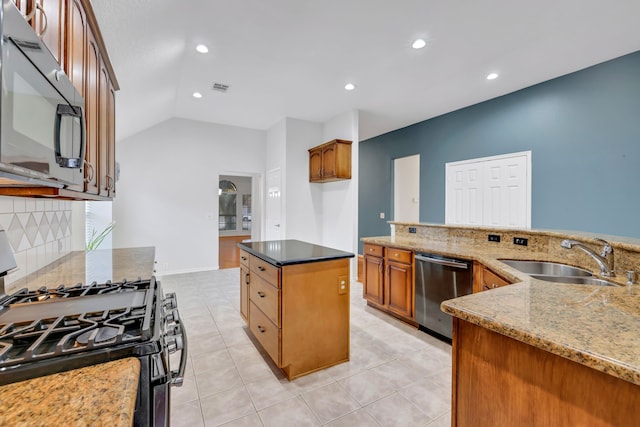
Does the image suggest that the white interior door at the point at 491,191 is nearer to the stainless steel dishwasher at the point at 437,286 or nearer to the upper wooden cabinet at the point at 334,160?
the upper wooden cabinet at the point at 334,160

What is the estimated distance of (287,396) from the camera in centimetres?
186

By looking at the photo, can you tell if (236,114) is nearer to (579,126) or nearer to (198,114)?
(198,114)

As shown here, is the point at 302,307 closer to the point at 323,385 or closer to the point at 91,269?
the point at 323,385

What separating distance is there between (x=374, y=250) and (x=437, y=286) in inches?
32.7

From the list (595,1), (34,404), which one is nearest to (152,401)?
(34,404)

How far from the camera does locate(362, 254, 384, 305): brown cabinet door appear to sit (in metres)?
3.18

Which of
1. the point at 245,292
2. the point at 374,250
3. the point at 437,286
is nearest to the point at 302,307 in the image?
the point at 245,292

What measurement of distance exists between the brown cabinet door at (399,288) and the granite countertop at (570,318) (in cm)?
145

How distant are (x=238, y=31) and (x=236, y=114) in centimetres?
241

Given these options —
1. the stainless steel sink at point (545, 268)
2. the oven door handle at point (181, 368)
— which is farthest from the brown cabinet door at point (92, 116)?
the stainless steel sink at point (545, 268)

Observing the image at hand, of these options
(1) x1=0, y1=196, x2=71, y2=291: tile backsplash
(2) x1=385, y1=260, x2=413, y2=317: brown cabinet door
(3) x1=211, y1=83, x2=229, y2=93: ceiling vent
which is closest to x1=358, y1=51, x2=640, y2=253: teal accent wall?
(2) x1=385, y1=260, x2=413, y2=317: brown cabinet door

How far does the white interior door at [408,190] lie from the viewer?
6.33m

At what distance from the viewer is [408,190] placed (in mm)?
6508

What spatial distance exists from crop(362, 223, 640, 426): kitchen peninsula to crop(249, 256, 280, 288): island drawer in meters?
1.25
